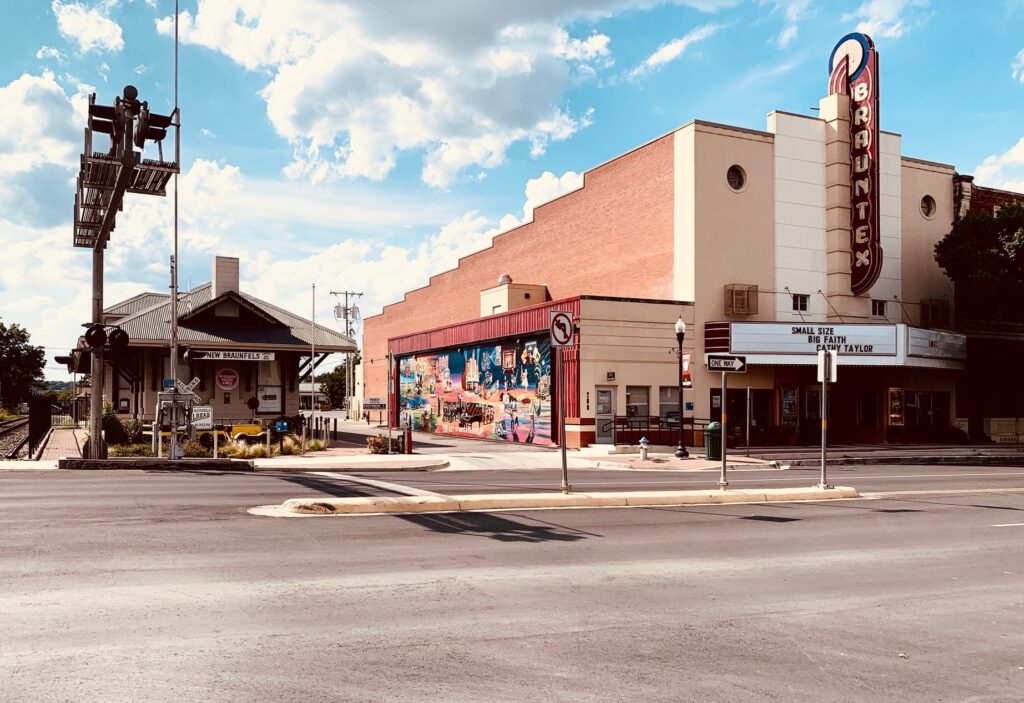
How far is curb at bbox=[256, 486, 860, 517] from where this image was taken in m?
12.9

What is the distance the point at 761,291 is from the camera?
36.1 meters

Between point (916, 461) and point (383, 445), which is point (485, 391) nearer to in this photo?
point (383, 445)

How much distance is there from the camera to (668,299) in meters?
35.4

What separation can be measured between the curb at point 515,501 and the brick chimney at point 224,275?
2435cm

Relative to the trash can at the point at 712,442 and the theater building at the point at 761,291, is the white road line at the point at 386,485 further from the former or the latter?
the trash can at the point at 712,442

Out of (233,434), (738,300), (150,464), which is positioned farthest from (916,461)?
(150,464)

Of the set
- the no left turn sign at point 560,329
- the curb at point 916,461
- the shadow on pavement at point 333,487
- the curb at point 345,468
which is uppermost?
the no left turn sign at point 560,329

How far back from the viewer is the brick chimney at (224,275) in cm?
3622

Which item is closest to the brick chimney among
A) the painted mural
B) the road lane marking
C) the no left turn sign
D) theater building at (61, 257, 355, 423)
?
theater building at (61, 257, 355, 423)

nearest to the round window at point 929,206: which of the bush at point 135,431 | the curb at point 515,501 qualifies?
the curb at point 515,501

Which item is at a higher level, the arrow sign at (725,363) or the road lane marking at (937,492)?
the arrow sign at (725,363)

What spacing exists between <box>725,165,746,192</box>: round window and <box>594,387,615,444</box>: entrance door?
34.4ft

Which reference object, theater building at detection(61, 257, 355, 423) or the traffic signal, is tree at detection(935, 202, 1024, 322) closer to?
theater building at detection(61, 257, 355, 423)

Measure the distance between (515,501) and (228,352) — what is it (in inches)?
869
